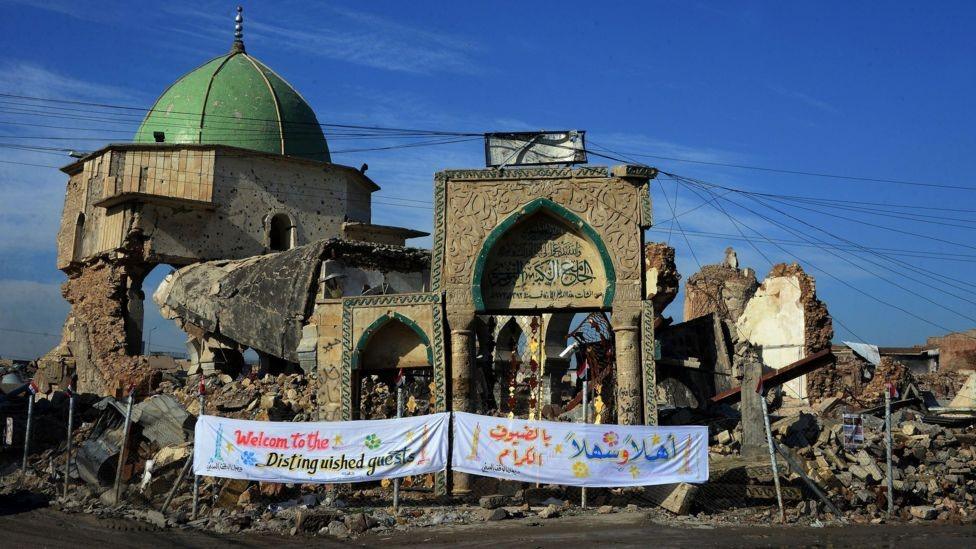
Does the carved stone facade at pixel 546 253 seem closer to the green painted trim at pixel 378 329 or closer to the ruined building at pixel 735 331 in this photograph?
the green painted trim at pixel 378 329

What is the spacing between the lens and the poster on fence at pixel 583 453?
14.0 metres

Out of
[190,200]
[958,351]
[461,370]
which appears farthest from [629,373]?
[958,351]

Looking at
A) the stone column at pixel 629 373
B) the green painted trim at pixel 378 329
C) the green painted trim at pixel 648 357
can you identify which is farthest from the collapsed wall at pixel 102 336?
the green painted trim at pixel 648 357

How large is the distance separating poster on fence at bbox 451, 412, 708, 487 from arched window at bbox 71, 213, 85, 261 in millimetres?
23511

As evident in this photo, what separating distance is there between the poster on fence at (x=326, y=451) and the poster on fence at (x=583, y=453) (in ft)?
1.58

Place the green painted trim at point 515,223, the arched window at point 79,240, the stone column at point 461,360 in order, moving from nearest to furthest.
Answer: the green painted trim at point 515,223
the stone column at point 461,360
the arched window at point 79,240

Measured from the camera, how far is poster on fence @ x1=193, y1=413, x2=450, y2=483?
46.8ft

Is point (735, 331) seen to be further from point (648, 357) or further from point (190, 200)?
point (190, 200)

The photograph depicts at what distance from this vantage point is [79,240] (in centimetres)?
3409

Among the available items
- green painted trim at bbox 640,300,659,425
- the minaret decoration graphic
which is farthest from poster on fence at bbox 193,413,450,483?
green painted trim at bbox 640,300,659,425

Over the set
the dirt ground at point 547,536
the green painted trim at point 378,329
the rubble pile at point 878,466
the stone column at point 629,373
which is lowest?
the dirt ground at point 547,536

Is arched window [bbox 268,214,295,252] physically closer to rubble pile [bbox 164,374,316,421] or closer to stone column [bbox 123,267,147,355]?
stone column [bbox 123,267,147,355]

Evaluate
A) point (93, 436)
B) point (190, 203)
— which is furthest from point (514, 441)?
point (190, 203)

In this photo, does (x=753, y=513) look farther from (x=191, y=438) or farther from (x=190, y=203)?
(x=190, y=203)
